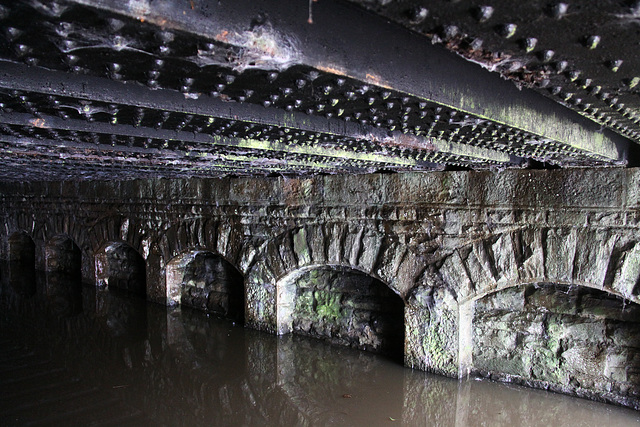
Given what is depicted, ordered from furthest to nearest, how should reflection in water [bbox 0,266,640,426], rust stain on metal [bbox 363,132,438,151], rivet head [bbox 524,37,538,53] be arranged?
1. reflection in water [bbox 0,266,640,426]
2. rust stain on metal [bbox 363,132,438,151]
3. rivet head [bbox 524,37,538,53]

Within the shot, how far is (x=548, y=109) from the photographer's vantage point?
2.35 meters

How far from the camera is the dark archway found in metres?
7.00

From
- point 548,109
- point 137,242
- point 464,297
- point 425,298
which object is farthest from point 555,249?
point 137,242

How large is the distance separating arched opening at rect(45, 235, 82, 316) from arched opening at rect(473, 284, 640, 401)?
23.3 feet

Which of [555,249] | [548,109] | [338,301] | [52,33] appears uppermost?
[548,109]

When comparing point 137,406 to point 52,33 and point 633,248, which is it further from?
point 633,248

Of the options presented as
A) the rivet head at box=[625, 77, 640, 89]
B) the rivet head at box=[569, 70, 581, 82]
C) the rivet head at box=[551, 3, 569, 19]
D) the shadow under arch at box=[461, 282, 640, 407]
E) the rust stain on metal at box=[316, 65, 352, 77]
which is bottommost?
the shadow under arch at box=[461, 282, 640, 407]

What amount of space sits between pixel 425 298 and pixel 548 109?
2858mm

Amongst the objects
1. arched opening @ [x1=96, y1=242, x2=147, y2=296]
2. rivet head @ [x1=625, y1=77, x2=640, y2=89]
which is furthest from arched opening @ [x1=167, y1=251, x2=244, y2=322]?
rivet head @ [x1=625, y1=77, x2=640, y2=89]

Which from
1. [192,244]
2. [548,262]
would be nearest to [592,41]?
[548,262]

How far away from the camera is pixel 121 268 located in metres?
8.99

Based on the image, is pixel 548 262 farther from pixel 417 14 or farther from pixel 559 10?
pixel 417 14

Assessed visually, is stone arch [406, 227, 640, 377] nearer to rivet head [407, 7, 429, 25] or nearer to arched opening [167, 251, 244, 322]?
arched opening [167, 251, 244, 322]

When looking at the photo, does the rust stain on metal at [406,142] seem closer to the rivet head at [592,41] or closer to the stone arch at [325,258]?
the rivet head at [592,41]
